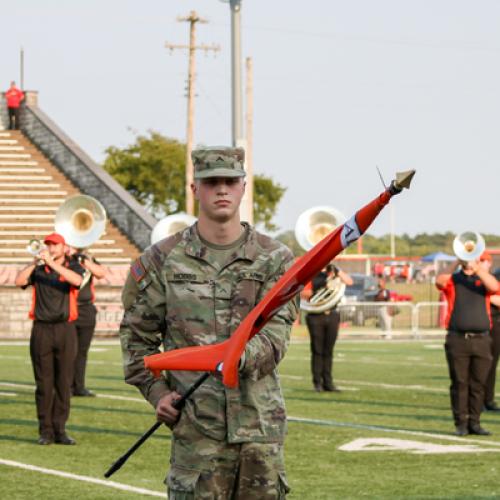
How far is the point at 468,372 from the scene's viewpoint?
44.8ft

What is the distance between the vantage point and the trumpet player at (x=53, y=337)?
42.2 feet

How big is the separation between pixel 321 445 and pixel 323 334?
6859mm

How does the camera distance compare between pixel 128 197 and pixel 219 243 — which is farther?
pixel 128 197

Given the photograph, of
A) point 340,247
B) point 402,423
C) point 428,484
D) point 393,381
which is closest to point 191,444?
point 340,247

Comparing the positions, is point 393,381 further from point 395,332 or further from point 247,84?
point 247,84

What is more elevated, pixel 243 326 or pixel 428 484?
pixel 243 326

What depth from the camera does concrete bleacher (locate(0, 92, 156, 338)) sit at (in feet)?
111

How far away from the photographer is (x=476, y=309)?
537 inches

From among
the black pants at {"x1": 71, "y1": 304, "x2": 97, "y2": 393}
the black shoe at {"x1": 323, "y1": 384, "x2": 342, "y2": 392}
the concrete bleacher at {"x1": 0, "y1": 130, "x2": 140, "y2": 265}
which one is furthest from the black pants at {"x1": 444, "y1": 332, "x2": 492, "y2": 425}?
the concrete bleacher at {"x1": 0, "y1": 130, "x2": 140, "y2": 265}

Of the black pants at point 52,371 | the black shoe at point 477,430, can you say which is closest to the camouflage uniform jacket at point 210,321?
the black pants at point 52,371

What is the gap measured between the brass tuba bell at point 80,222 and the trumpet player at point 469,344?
625cm

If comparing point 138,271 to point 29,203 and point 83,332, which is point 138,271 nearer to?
point 83,332

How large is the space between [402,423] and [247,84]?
39.3 metres

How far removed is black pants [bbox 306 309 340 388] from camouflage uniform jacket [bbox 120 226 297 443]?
534 inches
